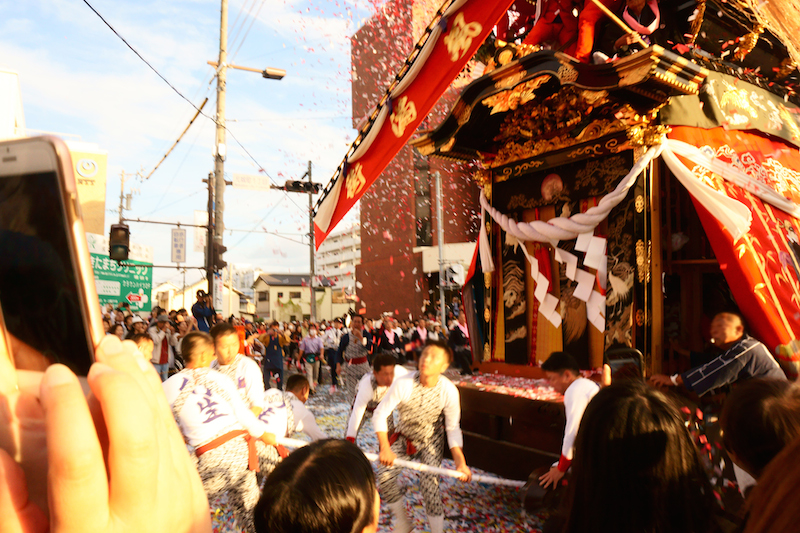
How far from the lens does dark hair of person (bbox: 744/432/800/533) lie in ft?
2.62

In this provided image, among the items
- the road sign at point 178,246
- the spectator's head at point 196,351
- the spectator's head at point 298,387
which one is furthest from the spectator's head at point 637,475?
the road sign at point 178,246

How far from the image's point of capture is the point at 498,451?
19.5 ft

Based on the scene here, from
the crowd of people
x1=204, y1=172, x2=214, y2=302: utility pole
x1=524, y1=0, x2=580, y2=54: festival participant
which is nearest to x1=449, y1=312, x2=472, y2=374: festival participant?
the crowd of people

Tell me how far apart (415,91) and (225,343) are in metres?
3.41

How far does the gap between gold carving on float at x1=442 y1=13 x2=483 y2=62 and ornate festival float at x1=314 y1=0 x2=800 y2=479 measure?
0.51 metres

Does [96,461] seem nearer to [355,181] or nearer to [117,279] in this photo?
[355,181]

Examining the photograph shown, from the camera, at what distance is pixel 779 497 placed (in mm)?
831

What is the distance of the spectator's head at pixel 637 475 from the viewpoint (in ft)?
5.25

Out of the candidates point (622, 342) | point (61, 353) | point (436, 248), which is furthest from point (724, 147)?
point (436, 248)

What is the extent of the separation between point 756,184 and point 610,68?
2.19 meters

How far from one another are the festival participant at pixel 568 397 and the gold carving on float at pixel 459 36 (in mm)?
2857

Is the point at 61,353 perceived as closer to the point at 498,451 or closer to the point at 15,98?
the point at 498,451

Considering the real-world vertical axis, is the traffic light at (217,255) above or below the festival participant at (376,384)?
above

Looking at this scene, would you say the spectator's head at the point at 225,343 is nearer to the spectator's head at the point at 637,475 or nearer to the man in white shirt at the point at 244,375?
the man in white shirt at the point at 244,375
